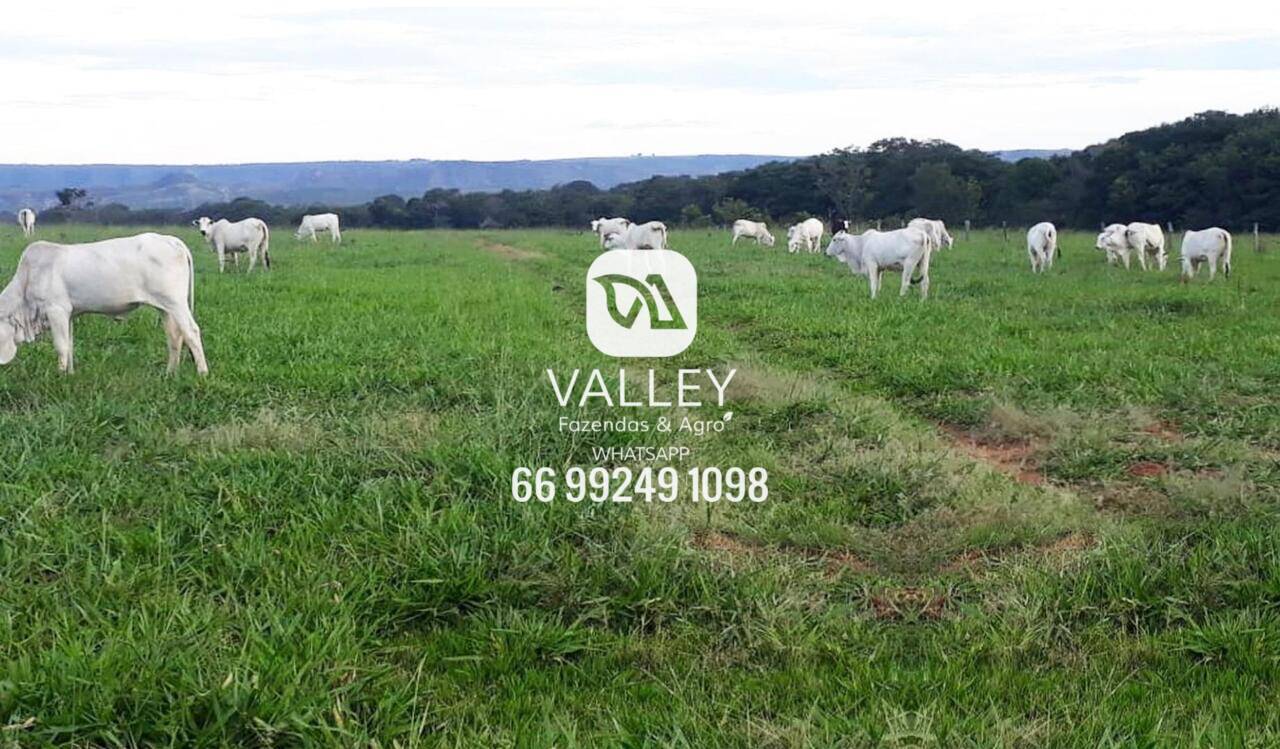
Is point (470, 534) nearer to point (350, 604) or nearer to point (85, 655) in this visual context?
point (350, 604)

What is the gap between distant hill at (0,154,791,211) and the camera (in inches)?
4975

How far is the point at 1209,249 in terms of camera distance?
1842 centimetres

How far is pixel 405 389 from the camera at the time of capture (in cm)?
832

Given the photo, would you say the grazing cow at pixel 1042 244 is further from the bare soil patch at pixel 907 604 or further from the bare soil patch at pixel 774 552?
the bare soil patch at pixel 907 604

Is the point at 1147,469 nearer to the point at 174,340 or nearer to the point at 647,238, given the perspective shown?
the point at 174,340

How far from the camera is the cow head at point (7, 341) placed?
28.2ft

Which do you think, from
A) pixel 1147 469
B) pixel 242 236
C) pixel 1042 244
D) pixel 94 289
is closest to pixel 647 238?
pixel 1042 244

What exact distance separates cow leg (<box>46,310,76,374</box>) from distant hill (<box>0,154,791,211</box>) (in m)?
111

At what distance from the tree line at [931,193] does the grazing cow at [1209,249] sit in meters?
21.1

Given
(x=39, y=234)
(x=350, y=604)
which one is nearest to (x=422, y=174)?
(x=39, y=234)

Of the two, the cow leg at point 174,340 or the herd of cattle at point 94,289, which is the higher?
the herd of cattle at point 94,289

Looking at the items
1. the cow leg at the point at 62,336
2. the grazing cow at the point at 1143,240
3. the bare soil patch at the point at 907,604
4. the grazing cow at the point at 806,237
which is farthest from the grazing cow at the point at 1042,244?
the bare soil patch at the point at 907,604

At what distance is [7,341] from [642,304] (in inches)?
222

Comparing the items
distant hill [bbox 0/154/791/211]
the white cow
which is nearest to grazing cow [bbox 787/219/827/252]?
the white cow
